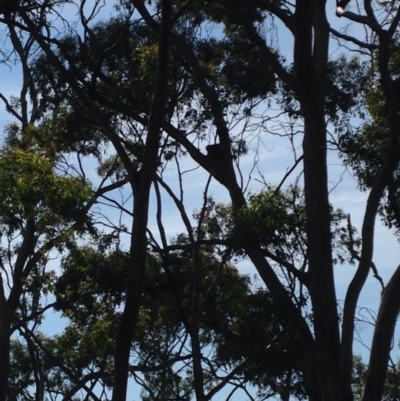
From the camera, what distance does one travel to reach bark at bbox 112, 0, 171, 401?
958 centimetres

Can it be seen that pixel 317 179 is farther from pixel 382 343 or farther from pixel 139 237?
pixel 139 237

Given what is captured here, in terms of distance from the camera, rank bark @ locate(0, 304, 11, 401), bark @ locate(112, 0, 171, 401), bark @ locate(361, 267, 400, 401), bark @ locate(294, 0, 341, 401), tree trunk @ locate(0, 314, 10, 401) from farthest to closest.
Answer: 1. tree trunk @ locate(0, 314, 10, 401)
2. bark @ locate(0, 304, 11, 401)
3. bark @ locate(294, 0, 341, 401)
4. bark @ locate(361, 267, 400, 401)
5. bark @ locate(112, 0, 171, 401)

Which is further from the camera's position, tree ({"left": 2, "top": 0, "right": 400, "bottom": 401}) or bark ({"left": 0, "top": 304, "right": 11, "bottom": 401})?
bark ({"left": 0, "top": 304, "right": 11, "bottom": 401})

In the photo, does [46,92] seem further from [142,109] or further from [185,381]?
[185,381]

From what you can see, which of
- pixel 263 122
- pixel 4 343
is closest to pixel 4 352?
pixel 4 343

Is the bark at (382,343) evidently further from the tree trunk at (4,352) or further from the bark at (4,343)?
the tree trunk at (4,352)

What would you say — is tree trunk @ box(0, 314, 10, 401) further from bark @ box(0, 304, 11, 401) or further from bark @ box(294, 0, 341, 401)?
bark @ box(294, 0, 341, 401)

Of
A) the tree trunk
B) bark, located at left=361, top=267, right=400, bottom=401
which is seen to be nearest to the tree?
bark, located at left=361, top=267, right=400, bottom=401

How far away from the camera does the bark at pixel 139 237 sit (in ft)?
31.4

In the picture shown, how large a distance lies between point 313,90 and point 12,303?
23.6 feet

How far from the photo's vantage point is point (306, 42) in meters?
13.0

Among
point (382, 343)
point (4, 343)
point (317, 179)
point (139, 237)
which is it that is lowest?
point (382, 343)

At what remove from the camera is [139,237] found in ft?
32.9

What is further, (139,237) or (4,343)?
(4,343)
